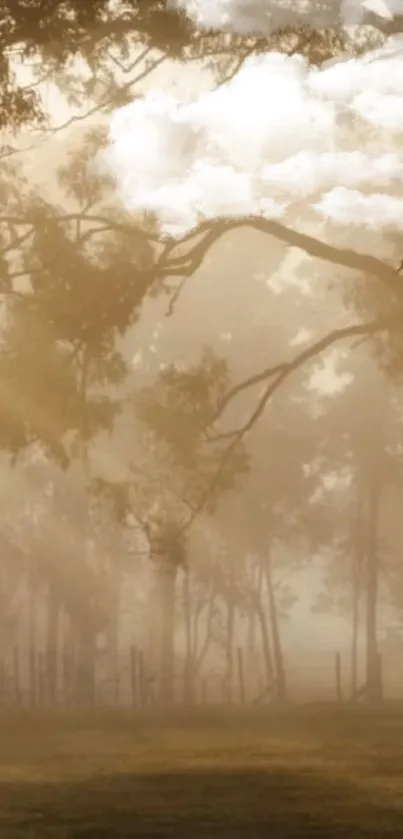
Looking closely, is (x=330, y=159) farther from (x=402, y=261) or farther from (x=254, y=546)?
(x=254, y=546)

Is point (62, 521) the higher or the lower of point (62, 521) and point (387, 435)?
the lower

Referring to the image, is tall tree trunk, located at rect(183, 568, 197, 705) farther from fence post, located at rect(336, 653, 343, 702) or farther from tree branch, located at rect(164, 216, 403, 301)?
tree branch, located at rect(164, 216, 403, 301)

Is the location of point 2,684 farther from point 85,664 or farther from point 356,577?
point 356,577

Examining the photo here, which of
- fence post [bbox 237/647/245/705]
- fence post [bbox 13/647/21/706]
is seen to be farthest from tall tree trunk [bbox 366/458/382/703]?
fence post [bbox 13/647/21/706]

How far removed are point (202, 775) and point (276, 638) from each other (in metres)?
0.49

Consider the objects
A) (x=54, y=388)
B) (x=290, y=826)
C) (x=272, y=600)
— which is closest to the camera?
(x=290, y=826)

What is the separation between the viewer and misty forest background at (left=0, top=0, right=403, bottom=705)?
3.36 m

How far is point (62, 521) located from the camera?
3418 mm

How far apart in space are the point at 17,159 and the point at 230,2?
93 cm

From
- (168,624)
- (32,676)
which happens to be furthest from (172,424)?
(32,676)

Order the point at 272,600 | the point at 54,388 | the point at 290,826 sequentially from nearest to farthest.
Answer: the point at 290,826
the point at 272,600
the point at 54,388

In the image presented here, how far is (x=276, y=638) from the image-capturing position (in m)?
3.31

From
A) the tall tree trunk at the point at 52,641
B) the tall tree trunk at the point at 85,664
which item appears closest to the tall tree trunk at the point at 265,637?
the tall tree trunk at the point at 85,664

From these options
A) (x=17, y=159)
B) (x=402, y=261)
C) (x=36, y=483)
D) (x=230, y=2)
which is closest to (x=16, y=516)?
(x=36, y=483)
